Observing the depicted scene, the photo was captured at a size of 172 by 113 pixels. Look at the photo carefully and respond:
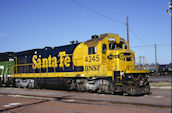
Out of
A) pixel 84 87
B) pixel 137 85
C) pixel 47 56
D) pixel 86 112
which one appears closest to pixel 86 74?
pixel 84 87

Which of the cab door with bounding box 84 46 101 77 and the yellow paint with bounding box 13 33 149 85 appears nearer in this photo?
the yellow paint with bounding box 13 33 149 85

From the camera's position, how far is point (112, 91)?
1228 centimetres

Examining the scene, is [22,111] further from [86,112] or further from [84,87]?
[84,87]

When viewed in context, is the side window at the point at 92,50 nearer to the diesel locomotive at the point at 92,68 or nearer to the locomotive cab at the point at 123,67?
the diesel locomotive at the point at 92,68

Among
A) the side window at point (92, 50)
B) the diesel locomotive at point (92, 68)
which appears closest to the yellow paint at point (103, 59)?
the diesel locomotive at point (92, 68)

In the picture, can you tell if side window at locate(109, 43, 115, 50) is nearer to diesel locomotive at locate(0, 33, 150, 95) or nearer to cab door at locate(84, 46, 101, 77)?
diesel locomotive at locate(0, 33, 150, 95)

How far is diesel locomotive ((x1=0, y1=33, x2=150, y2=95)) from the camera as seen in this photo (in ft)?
39.7

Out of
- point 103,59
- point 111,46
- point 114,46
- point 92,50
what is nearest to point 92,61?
point 92,50

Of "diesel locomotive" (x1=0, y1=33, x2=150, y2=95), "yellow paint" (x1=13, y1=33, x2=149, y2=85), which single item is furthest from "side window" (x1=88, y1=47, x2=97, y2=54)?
"yellow paint" (x1=13, y1=33, x2=149, y2=85)

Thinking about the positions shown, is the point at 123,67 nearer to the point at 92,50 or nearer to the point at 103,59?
the point at 103,59

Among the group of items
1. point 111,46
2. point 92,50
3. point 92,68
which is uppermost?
point 111,46

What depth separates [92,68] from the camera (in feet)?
44.0

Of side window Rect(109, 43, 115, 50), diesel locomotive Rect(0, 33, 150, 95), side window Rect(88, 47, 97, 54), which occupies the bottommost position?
diesel locomotive Rect(0, 33, 150, 95)

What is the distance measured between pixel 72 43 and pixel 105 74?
462 centimetres
